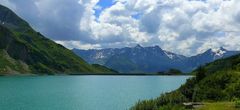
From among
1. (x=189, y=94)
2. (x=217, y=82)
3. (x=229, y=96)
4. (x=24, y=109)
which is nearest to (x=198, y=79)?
(x=217, y=82)

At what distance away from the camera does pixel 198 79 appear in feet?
309

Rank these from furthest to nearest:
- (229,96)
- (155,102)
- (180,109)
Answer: (229,96) → (155,102) → (180,109)

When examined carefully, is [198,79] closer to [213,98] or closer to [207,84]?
[207,84]

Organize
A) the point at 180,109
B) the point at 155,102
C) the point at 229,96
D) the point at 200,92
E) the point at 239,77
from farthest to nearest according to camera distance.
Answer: the point at 239,77, the point at 200,92, the point at 229,96, the point at 155,102, the point at 180,109

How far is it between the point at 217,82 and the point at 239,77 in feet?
15.3

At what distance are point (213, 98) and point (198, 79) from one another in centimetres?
2173

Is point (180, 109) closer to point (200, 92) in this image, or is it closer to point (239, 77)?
point (200, 92)

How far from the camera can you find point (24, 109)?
87375 mm

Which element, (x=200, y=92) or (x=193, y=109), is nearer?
(x=193, y=109)

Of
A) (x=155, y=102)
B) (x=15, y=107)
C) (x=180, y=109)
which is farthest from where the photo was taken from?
(x=15, y=107)

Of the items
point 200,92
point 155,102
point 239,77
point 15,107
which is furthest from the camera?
point 15,107

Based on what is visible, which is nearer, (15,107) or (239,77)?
(239,77)

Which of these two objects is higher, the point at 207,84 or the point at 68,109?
the point at 207,84

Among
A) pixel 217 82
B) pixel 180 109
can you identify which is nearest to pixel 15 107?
pixel 217 82
